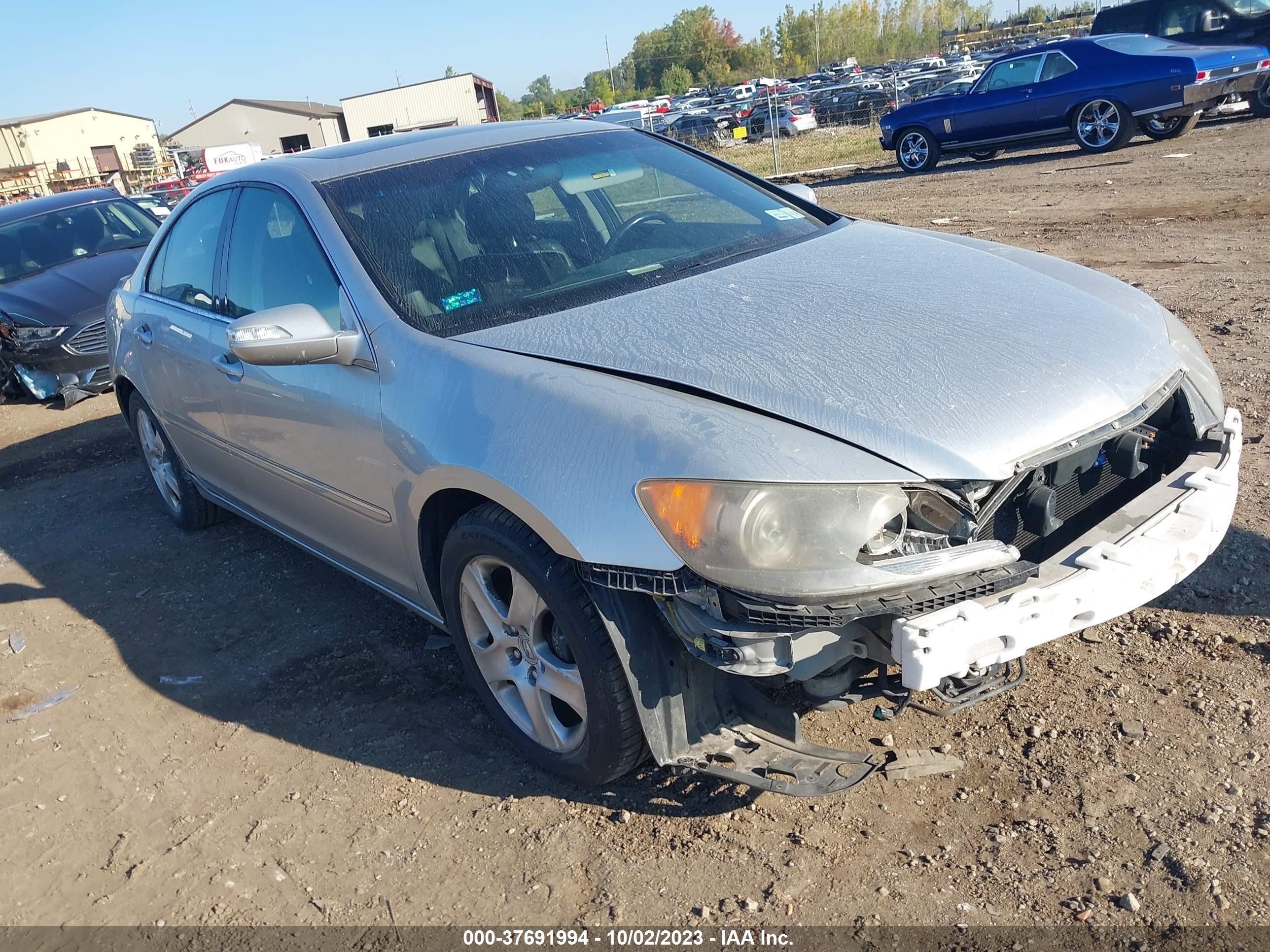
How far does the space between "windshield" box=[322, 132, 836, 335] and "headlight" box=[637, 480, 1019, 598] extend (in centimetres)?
83

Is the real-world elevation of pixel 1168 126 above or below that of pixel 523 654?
below

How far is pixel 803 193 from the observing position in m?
4.18

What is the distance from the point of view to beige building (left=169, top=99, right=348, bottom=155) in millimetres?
68812

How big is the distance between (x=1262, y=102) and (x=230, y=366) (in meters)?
16.5

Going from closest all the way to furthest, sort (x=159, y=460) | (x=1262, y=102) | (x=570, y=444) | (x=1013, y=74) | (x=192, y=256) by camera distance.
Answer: (x=570, y=444), (x=192, y=256), (x=159, y=460), (x=1013, y=74), (x=1262, y=102)

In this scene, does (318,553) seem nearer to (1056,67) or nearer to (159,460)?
(159,460)

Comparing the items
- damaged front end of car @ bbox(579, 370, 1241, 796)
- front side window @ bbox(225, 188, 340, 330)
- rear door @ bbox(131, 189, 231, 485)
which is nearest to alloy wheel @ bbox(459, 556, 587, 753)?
damaged front end of car @ bbox(579, 370, 1241, 796)

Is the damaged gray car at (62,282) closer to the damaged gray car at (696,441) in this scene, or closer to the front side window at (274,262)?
the front side window at (274,262)

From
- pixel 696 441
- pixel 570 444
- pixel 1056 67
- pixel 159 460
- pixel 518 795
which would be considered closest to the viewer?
pixel 696 441

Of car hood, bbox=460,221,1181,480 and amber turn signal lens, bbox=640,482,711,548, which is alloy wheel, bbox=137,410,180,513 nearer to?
car hood, bbox=460,221,1181,480

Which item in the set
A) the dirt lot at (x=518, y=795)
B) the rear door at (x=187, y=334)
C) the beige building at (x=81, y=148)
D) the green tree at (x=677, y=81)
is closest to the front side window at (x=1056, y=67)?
the dirt lot at (x=518, y=795)

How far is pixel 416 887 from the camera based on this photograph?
2586 mm

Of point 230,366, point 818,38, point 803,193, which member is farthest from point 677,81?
point 230,366

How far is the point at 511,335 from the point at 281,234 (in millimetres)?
1197
